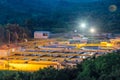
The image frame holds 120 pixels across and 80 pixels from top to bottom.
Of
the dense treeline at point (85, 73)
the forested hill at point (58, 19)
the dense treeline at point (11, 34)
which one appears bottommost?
the dense treeline at point (85, 73)

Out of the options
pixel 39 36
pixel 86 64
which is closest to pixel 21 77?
pixel 86 64

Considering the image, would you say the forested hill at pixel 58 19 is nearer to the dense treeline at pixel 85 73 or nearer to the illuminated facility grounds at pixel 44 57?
the illuminated facility grounds at pixel 44 57

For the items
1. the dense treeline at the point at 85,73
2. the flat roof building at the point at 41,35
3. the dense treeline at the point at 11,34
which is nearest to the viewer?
the dense treeline at the point at 85,73

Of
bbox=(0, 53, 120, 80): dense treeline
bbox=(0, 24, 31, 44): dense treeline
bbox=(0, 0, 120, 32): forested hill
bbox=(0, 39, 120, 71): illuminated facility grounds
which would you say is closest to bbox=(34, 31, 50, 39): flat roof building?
bbox=(0, 24, 31, 44): dense treeline

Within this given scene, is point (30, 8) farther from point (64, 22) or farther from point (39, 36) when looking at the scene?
point (39, 36)

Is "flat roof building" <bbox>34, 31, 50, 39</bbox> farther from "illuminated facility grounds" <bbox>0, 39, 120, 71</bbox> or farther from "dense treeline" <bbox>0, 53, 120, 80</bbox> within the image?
"dense treeline" <bbox>0, 53, 120, 80</bbox>

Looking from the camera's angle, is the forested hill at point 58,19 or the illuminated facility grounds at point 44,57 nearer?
the illuminated facility grounds at point 44,57

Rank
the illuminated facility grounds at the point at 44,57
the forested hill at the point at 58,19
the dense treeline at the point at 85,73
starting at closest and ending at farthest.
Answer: the dense treeline at the point at 85,73 → the illuminated facility grounds at the point at 44,57 → the forested hill at the point at 58,19

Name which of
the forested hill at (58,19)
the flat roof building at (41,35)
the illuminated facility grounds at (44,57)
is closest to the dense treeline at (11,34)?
the flat roof building at (41,35)
